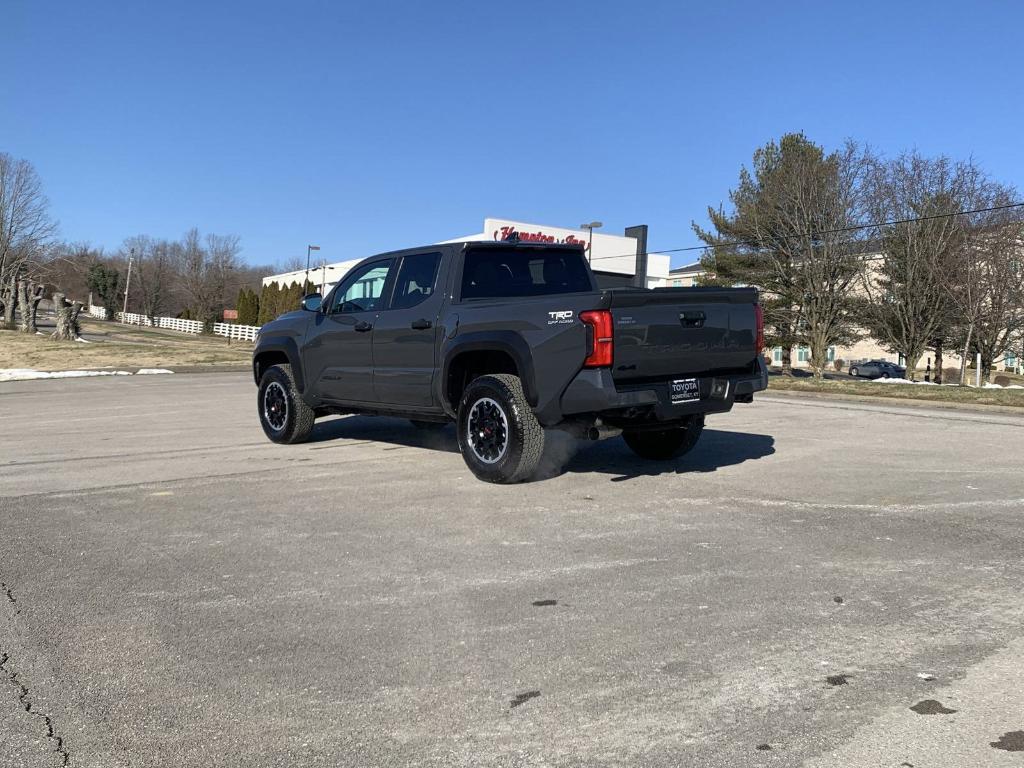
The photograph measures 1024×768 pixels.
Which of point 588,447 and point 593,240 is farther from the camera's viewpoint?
point 593,240

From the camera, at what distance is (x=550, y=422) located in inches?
266

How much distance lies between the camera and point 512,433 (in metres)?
6.91

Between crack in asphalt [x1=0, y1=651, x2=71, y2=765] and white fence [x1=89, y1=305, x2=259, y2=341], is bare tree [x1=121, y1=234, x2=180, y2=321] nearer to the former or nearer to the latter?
white fence [x1=89, y1=305, x2=259, y2=341]

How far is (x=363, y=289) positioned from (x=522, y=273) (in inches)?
66.4

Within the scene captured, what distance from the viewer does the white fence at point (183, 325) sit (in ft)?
220

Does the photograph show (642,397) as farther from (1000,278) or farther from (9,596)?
(1000,278)

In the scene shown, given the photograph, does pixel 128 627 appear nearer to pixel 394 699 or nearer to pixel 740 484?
pixel 394 699

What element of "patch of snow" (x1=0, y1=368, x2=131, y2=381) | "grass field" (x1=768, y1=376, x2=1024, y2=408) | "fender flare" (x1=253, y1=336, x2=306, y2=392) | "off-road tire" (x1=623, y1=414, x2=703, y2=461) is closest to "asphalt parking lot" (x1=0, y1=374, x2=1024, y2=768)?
"off-road tire" (x1=623, y1=414, x2=703, y2=461)

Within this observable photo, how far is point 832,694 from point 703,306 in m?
4.26

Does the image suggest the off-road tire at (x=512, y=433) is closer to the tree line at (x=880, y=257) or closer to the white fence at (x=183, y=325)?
the tree line at (x=880, y=257)

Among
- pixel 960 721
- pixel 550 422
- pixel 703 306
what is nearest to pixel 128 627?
pixel 960 721

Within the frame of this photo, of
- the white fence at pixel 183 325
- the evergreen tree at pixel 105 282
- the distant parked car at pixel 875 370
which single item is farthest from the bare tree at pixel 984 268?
the evergreen tree at pixel 105 282

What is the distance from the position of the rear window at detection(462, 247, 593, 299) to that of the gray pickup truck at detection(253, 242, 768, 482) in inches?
0.5

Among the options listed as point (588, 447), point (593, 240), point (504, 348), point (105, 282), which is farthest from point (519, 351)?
point (105, 282)
